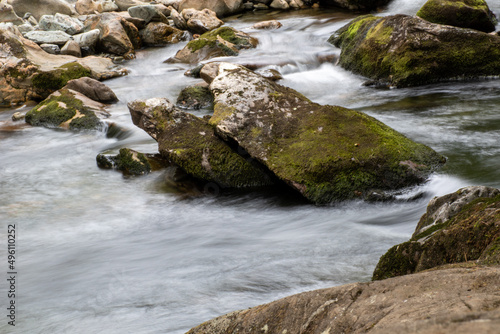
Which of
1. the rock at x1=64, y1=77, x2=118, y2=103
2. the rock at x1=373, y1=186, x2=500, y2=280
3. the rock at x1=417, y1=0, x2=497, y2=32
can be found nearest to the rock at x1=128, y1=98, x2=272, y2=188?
the rock at x1=373, y1=186, x2=500, y2=280

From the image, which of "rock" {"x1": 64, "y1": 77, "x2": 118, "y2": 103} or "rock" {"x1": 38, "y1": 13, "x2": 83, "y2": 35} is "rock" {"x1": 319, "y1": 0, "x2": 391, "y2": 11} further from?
"rock" {"x1": 64, "y1": 77, "x2": 118, "y2": 103}

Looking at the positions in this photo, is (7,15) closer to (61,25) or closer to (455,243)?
(61,25)

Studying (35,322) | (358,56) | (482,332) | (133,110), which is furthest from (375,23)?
(482,332)

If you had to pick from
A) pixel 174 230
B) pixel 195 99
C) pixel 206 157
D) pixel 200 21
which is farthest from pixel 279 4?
pixel 174 230

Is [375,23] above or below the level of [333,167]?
above

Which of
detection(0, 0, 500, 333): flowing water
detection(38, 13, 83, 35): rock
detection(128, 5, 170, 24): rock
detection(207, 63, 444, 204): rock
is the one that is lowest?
detection(0, 0, 500, 333): flowing water

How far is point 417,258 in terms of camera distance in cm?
265

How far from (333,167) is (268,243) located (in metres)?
1.21

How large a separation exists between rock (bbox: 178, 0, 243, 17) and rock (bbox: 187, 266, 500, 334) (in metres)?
21.7

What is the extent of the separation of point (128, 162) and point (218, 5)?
1682 centimetres

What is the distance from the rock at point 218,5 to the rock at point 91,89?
1268 centimetres

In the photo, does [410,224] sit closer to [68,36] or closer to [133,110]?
[133,110]

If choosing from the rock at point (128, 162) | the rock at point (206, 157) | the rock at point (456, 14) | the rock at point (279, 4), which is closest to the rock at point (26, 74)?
the rock at point (128, 162)

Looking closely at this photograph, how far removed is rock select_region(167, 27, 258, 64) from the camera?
579 inches
